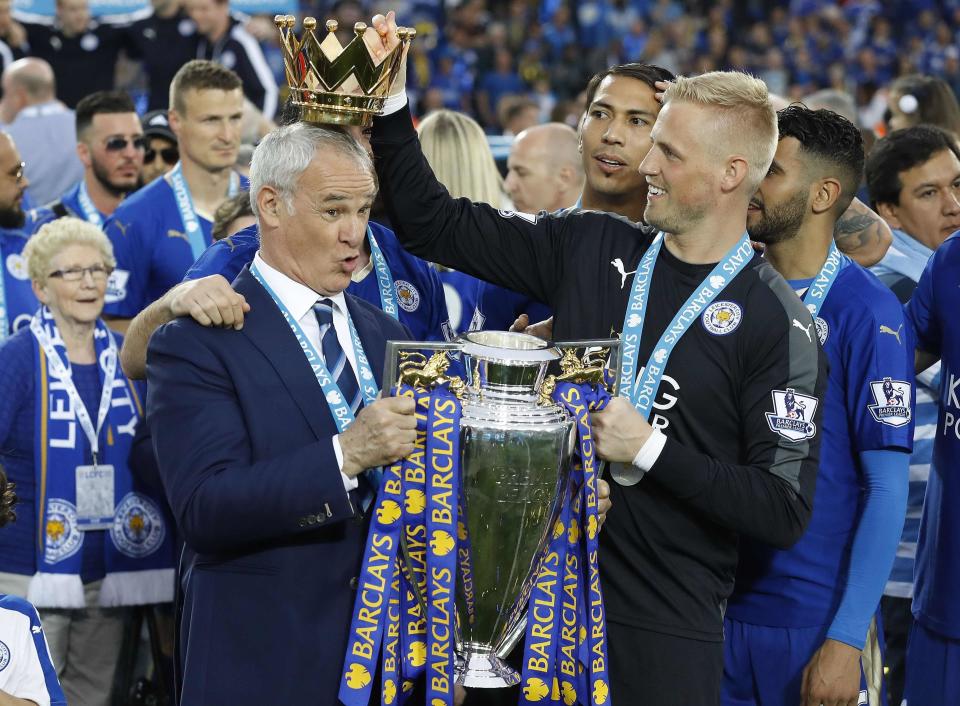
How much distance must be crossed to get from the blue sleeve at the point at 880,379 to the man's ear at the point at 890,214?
142 cm

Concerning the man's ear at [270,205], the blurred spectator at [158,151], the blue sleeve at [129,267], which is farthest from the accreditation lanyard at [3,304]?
the man's ear at [270,205]

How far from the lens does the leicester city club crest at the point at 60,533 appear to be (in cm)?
471

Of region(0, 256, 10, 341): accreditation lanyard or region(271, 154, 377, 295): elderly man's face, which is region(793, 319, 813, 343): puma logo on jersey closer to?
region(271, 154, 377, 295): elderly man's face

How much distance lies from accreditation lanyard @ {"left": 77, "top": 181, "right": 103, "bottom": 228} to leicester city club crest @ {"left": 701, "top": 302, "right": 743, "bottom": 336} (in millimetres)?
4695

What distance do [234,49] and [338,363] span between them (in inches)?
302

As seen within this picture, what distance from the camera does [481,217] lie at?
11.6 feet

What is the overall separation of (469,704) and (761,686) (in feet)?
2.70

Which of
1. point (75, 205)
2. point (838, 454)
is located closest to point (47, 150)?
point (75, 205)

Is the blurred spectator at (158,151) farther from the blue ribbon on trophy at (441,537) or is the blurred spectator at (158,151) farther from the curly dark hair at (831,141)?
the blue ribbon on trophy at (441,537)

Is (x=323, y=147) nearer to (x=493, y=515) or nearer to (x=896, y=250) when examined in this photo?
(x=493, y=515)

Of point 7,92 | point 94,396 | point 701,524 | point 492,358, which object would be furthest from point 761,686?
point 7,92

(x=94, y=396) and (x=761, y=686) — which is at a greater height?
(x=94, y=396)

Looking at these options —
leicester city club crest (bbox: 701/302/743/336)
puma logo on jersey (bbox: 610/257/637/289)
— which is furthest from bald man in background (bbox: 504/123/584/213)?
leicester city club crest (bbox: 701/302/743/336)

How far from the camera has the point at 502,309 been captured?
169 inches
